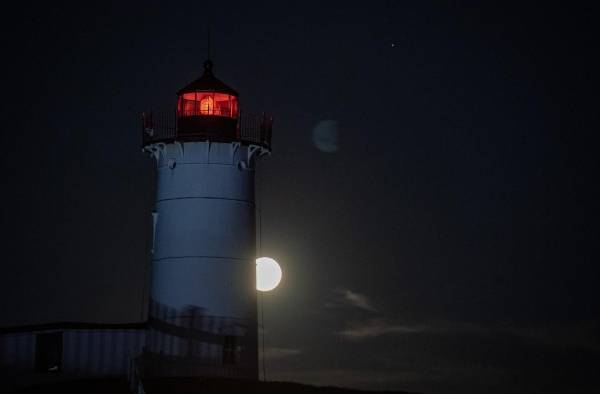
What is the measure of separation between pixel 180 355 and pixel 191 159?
637 cm

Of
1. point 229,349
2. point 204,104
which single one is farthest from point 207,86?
point 229,349

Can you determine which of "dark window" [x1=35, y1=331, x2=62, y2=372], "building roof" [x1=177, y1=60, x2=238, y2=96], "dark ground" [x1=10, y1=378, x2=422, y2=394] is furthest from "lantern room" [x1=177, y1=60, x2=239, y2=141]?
"dark ground" [x1=10, y1=378, x2=422, y2=394]

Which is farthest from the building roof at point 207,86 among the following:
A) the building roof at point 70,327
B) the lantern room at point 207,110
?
the building roof at point 70,327

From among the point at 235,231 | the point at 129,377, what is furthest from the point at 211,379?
the point at 235,231

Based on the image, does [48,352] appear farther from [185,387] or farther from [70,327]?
[185,387]

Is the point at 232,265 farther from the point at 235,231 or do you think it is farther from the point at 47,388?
the point at 47,388

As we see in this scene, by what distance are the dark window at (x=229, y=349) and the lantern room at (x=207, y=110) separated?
651 centimetres

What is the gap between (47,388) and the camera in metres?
46.1

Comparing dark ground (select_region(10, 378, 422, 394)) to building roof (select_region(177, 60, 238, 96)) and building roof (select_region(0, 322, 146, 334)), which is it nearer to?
building roof (select_region(0, 322, 146, 334))

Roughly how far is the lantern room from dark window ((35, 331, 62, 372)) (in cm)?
792

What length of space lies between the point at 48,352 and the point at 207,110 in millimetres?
9623

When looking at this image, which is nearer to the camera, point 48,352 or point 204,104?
point 48,352

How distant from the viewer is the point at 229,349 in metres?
50.4

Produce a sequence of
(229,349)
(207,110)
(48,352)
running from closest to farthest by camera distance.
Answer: (48,352)
(229,349)
(207,110)
